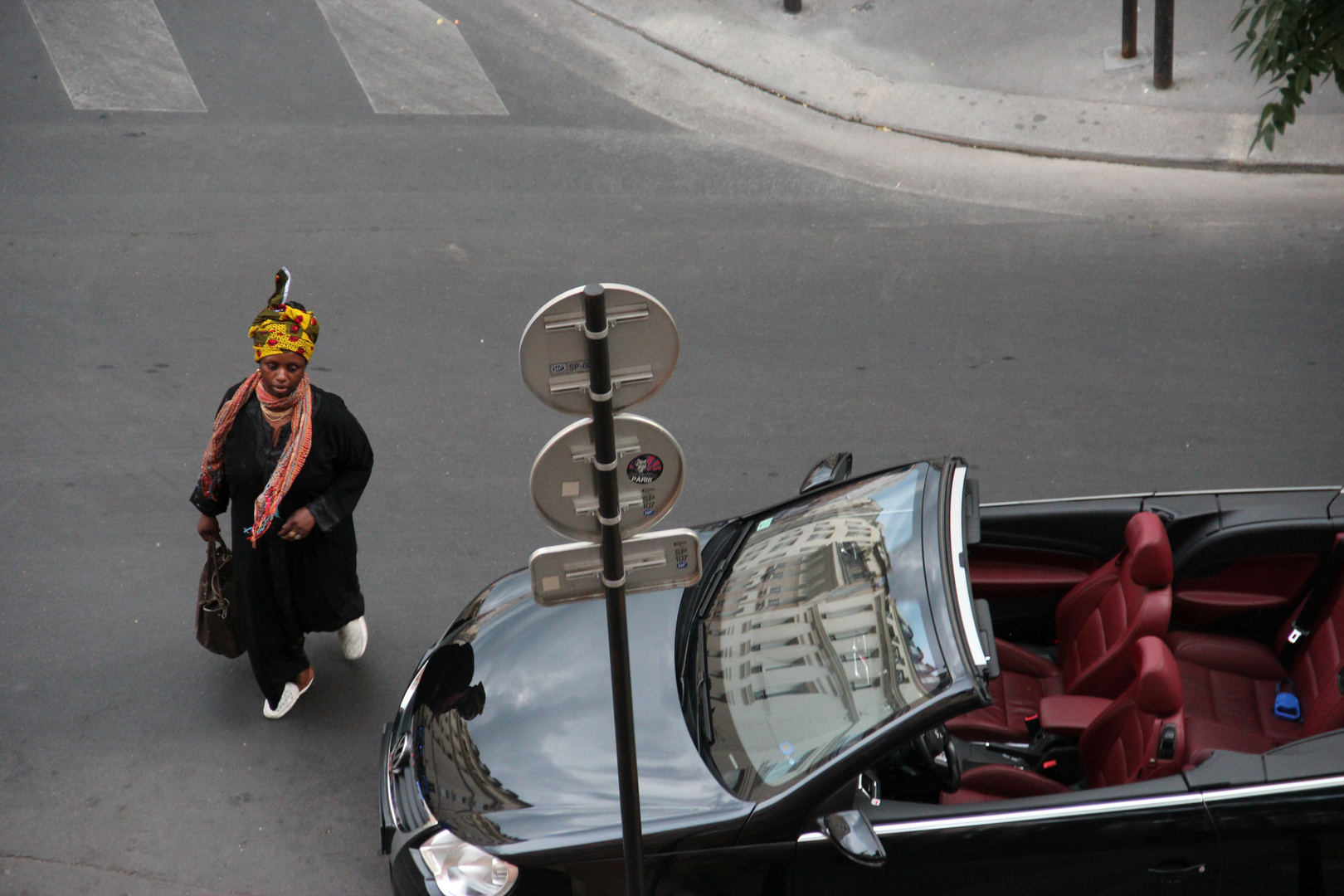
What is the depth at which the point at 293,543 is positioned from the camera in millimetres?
5426

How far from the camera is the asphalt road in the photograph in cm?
567

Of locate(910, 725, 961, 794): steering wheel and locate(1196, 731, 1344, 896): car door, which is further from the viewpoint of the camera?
locate(910, 725, 961, 794): steering wheel

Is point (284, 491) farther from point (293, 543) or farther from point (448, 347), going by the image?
point (448, 347)

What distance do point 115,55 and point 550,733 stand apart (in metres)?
9.54

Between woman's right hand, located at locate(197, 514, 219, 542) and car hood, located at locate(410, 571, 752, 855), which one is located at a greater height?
woman's right hand, located at locate(197, 514, 219, 542)

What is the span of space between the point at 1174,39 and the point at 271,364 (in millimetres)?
9413

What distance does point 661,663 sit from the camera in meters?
4.50

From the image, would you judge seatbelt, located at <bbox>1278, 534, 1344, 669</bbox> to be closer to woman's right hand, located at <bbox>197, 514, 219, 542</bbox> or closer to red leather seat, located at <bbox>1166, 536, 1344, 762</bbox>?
red leather seat, located at <bbox>1166, 536, 1344, 762</bbox>

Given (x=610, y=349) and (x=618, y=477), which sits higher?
(x=610, y=349)

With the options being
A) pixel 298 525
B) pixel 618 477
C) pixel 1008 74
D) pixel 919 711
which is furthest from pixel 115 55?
pixel 919 711

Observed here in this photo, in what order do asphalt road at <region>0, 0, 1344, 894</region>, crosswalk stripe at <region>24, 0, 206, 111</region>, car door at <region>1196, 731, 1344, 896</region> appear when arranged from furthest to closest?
crosswalk stripe at <region>24, 0, 206, 111</region> < asphalt road at <region>0, 0, 1344, 894</region> < car door at <region>1196, 731, 1344, 896</region>

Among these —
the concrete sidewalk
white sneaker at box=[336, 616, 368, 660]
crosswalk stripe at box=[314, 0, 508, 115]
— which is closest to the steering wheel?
white sneaker at box=[336, 616, 368, 660]

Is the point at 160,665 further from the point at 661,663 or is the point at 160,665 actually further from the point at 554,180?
the point at 554,180

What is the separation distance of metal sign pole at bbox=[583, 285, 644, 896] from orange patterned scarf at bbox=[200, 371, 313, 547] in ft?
7.65
